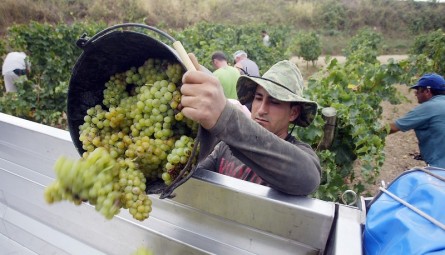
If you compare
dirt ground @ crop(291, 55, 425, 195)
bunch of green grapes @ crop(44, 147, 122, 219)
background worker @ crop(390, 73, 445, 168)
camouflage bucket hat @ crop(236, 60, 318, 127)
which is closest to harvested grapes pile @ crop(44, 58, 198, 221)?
bunch of green grapes @ crop(44, 147, 122, 219)

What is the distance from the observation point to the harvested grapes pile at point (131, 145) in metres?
1.07

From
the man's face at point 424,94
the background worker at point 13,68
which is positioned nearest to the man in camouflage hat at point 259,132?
the man's face at point 424,94

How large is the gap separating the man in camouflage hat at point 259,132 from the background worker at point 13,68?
705cm

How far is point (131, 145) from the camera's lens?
1.16 meters

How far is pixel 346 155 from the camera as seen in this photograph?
4.32 metres

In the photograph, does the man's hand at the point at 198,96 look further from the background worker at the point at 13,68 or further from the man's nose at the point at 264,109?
the background worker at the point at 13,68

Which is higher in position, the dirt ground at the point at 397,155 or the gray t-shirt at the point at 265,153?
the gray t-shirt at the point at 265,153

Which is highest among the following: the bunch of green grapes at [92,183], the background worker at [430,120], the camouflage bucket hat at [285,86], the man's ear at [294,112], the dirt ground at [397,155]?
the camouflage bucket hat at [285,86]

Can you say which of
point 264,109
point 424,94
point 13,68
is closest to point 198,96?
point 264,109

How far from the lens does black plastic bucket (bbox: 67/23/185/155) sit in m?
1.15

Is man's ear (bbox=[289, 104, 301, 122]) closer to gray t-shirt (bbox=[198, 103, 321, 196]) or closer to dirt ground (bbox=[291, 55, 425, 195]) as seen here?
gray t-shirt (bbox=[198, 103, 321, 196])

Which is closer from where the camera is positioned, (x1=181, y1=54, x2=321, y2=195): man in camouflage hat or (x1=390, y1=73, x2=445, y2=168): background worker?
(x1=181, y1=54, x2=321, y2=195): man in camouflage hat

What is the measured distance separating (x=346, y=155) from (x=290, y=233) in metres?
3.45

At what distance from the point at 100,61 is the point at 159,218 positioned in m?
0.79
